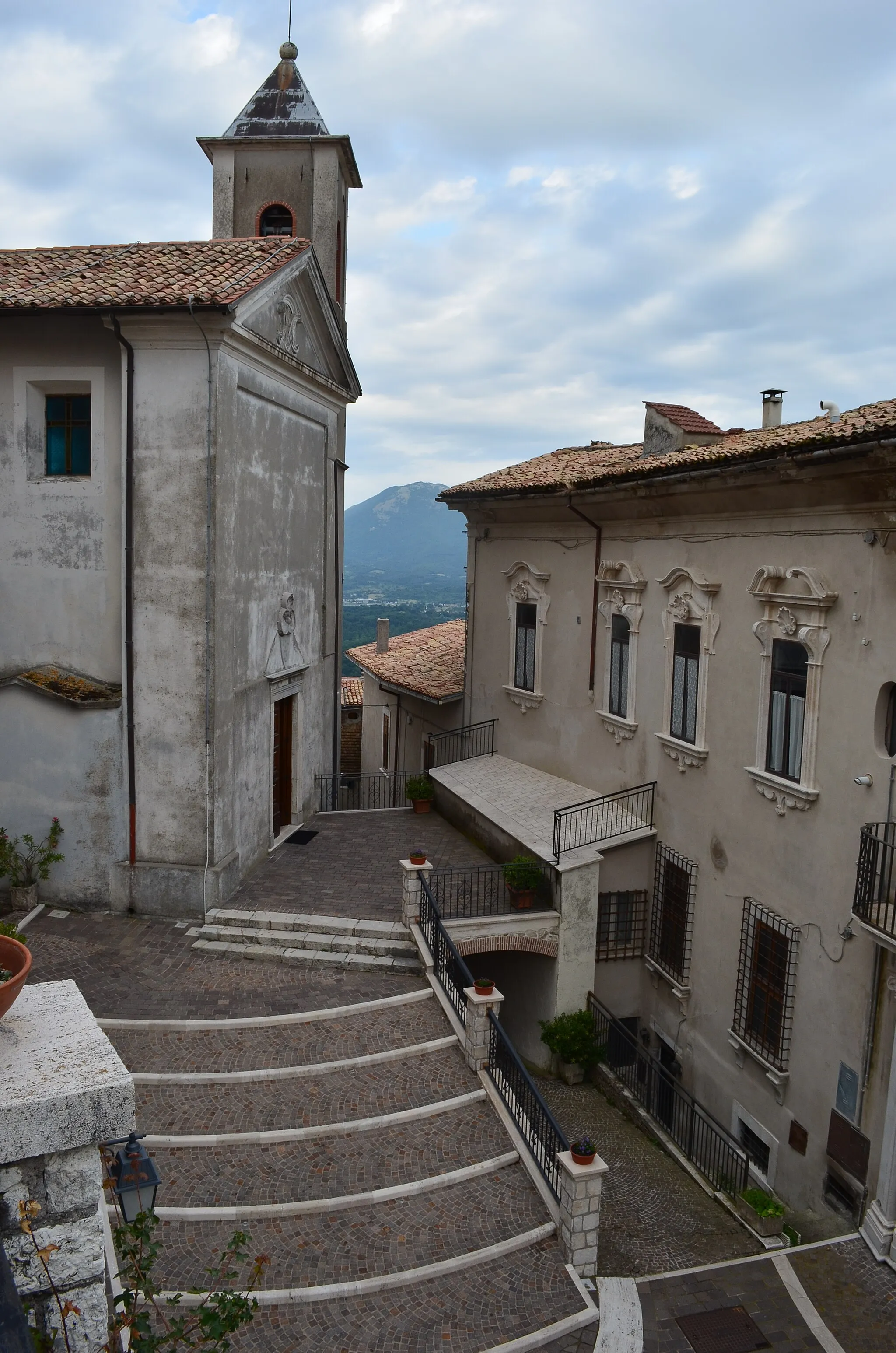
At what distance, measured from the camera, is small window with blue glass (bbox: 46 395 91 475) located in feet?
46.1

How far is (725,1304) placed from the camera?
28.2ft

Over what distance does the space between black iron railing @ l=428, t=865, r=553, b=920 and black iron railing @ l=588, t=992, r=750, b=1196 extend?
5.83 feet

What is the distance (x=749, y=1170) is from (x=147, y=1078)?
7661mm

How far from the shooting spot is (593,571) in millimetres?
16422

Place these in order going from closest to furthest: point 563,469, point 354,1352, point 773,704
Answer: point 354,1352 → point 773,704 → point 563,469

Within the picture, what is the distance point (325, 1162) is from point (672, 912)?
707 centimetres

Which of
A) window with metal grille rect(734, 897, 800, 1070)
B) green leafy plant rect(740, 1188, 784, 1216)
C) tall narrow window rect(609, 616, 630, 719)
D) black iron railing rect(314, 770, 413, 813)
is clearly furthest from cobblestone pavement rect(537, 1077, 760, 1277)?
black iron railing rect(314, 770, 413, 813)

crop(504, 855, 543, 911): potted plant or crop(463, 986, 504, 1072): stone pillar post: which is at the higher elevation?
crop(504, 855, 543, 911): potted plant

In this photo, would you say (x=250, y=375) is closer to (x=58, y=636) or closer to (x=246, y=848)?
(x=58, y=636)

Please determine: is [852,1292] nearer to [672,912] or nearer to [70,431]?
[672,912]

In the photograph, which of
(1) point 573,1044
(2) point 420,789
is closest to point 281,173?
(2) point 420,789

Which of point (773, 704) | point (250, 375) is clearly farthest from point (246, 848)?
point (773, 704)

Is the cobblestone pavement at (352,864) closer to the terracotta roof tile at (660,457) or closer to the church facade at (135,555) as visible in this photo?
the church facade at (135,555)

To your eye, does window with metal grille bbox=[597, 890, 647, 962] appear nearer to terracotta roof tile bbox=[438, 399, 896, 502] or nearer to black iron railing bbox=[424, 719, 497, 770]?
black iron railing bbox=[424, 719, 497, 770]
